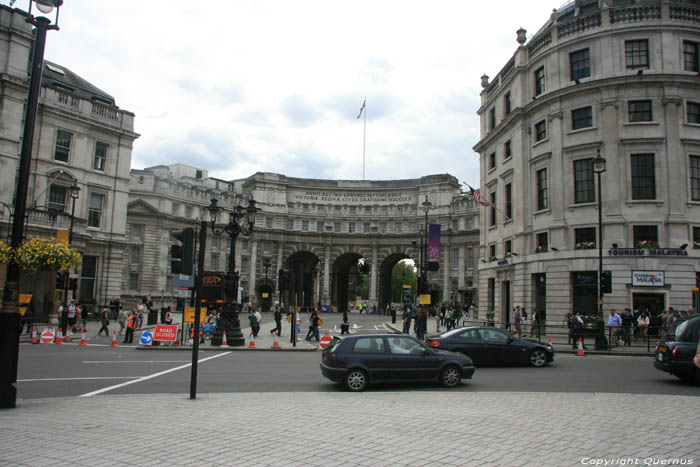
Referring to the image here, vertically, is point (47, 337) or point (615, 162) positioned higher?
point (615, 162)

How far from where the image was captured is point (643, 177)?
97.7 ft

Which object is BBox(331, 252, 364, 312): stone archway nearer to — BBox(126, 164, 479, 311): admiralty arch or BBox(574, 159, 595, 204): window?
BBox(126, 164, 479, 311): admiralty arch

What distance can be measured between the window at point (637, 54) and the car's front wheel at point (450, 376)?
26.5m

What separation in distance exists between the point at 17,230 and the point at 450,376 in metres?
10.2

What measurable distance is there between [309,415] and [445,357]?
5.19m

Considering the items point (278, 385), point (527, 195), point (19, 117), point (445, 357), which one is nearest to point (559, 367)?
point (445, 357)

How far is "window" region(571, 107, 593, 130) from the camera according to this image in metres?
31.3

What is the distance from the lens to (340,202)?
81.6m

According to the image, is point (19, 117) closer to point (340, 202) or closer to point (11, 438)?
point (11, 438)

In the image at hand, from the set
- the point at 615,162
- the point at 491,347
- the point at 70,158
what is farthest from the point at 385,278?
the point at 491,347

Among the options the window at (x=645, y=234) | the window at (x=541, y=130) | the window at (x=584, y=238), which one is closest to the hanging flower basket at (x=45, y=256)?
the window at (x=584, y=238)

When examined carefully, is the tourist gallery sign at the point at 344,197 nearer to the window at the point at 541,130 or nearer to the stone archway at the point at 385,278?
the stone archway at the point at 385,278

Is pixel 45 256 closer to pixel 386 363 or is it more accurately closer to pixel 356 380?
pixel 356 380

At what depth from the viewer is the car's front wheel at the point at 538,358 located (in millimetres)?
17359
